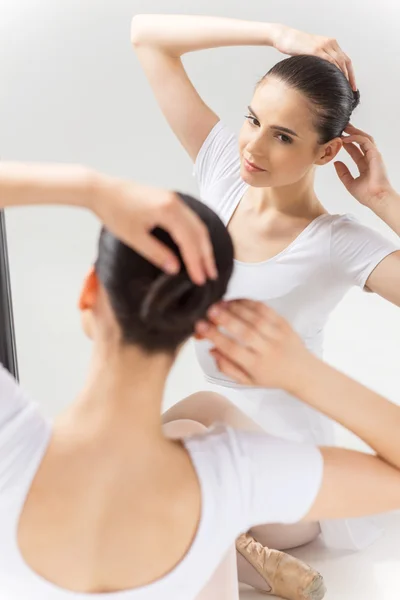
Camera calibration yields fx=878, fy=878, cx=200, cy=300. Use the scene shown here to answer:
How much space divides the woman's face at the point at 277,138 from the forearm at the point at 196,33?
102 mm

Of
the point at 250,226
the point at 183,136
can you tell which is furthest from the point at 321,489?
the point at 183,136

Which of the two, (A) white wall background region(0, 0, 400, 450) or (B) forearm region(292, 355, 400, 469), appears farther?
(A) white wall background region(0, 0, 400, 450)

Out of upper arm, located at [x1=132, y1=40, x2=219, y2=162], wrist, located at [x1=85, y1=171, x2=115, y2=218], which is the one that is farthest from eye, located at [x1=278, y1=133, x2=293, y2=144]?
wrist, located at [x1=85, y1=171, x2=115, y2=218]

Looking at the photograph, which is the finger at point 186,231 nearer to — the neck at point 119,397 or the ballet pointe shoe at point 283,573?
the neck at point 119,397

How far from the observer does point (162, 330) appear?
2.95 feet

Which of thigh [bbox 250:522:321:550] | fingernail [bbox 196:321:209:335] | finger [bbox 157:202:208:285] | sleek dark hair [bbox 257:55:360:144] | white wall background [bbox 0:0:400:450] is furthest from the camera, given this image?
white wall background [bbox 0:0:400:450]

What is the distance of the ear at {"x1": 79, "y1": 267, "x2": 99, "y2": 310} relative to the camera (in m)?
0.90

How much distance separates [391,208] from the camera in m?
1.64

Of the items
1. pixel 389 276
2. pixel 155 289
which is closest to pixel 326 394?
pixel 155 289

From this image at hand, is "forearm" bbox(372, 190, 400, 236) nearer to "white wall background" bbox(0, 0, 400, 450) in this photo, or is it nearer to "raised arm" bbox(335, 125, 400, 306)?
"raised arm" bbox(335, 125, 400, 306)

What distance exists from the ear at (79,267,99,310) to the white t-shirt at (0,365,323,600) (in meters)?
0.12

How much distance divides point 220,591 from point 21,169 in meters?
0.74

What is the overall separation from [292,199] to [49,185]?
3.16 ft

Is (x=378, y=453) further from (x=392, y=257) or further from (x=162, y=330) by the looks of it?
(x=392, y=257)
